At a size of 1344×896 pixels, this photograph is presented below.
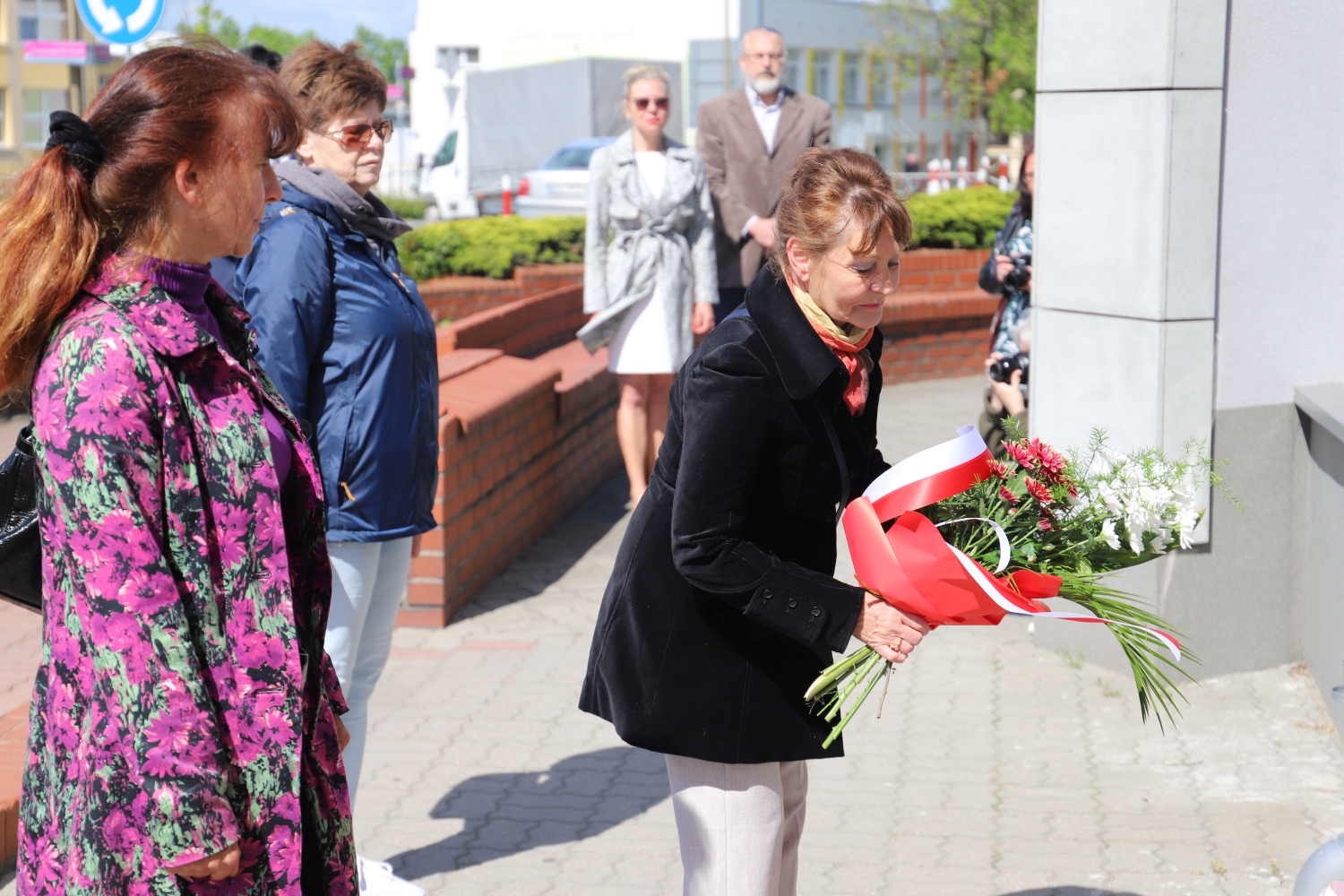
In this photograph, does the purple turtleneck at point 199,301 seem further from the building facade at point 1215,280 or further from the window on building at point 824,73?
the window on building at point 824,73

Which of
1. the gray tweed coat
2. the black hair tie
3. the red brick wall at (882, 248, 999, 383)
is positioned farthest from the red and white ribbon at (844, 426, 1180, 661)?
the red brick wall at (882, 248, 999, 383)

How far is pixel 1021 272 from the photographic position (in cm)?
653

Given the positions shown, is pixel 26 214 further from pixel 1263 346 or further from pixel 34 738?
Answer: pixel 1263 346

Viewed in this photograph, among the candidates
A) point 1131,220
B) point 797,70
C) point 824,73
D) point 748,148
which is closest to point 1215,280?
point 1131,220

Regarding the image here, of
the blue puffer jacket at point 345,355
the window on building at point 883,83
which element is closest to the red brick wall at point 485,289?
the blue puffer jacket at point 345,355

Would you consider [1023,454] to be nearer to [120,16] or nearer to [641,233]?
[641,233]

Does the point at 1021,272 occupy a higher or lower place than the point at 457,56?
lower

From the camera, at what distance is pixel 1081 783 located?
14.6ft

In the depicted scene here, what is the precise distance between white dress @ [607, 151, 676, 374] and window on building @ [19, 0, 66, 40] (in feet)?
126

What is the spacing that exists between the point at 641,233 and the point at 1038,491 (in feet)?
16.2

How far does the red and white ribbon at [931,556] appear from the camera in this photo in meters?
2.50

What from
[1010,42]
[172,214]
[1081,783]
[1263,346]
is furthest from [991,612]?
[1010,42]

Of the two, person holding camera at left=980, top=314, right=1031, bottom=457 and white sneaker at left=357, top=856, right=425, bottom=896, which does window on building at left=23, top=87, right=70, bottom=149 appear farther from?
white sneaker at left=357, top=856, right=425, bottom=896

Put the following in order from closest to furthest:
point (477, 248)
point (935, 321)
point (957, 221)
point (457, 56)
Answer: point (477, 248)
point (935, 321)
point (957, 221)
point (457, 56)
